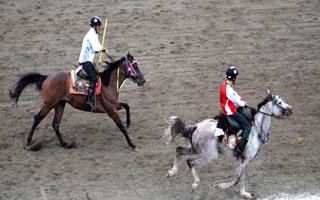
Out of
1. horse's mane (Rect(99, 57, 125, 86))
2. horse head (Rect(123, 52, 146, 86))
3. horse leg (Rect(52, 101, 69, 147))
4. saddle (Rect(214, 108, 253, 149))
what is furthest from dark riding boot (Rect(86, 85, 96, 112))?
saddle (Rect(214, 108, 253, 149))

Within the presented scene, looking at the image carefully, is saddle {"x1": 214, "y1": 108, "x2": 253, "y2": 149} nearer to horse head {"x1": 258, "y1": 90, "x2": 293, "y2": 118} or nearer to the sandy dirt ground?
horse head {"x1": 258, "y1": 90, "x2": 293, "y2": 118}

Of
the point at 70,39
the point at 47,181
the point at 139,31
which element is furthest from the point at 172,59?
the point at 47,181

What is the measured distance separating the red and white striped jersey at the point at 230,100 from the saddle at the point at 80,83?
3413 millimetres

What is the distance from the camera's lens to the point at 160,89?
56.5 ft

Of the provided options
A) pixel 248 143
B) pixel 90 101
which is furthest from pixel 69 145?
pixel 248 143

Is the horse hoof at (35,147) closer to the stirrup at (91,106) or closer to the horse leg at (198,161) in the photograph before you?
the stirrup at (91,106)

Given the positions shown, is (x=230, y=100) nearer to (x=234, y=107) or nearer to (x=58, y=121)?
(x=234, y=107)

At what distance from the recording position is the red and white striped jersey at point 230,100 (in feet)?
39.5

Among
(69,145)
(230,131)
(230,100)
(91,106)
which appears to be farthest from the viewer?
(69,145)

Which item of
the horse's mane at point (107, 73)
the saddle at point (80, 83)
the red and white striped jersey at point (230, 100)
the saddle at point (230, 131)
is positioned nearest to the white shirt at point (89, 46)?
the saddle at point (80, 83)

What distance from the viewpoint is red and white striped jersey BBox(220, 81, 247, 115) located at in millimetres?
12031

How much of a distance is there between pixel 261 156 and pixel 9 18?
10633mm

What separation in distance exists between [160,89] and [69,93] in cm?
358

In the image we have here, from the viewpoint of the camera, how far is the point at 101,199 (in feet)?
40.5
